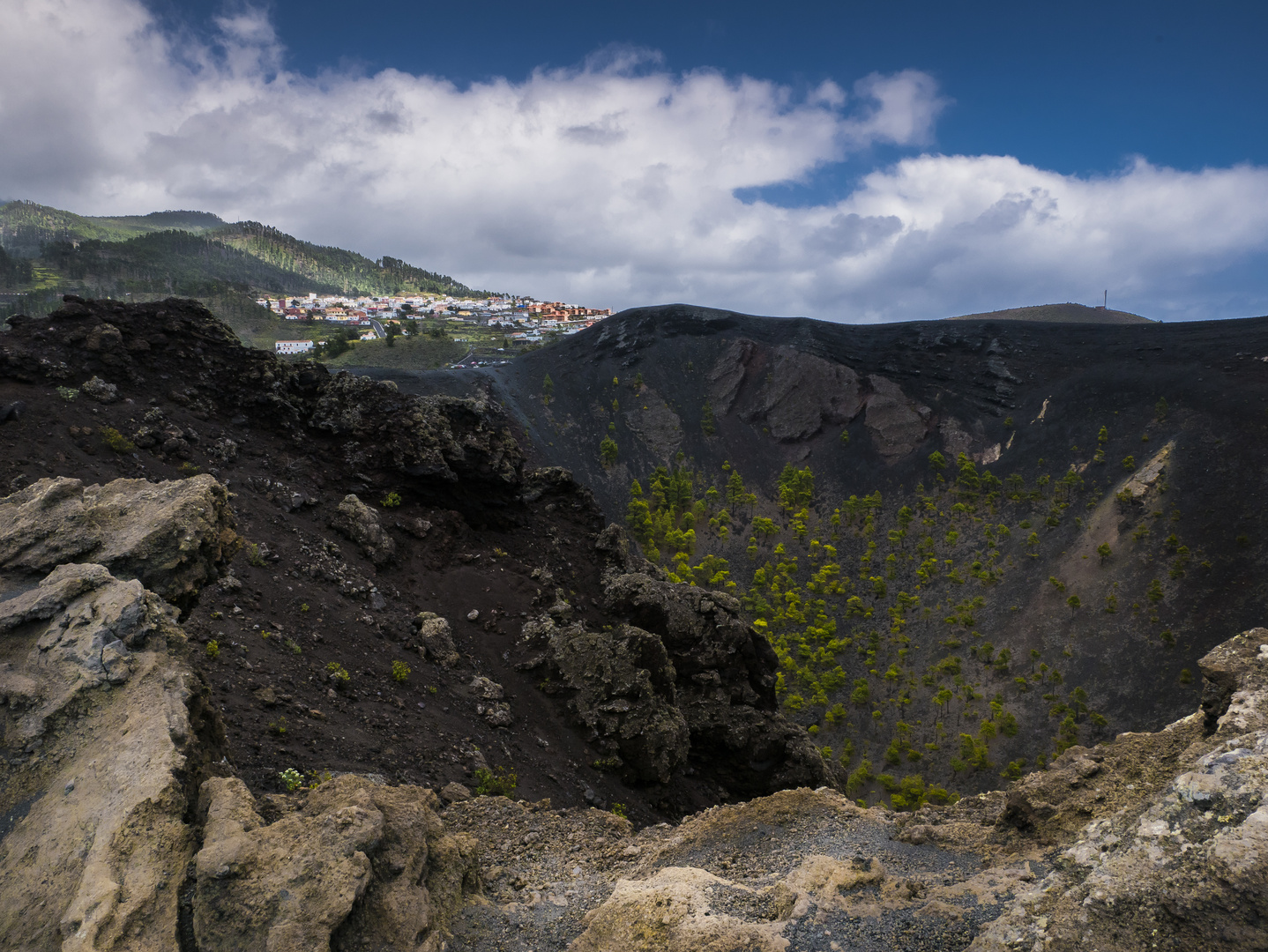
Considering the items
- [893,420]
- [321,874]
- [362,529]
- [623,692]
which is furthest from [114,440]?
[893,420]

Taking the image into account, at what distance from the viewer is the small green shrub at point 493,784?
15367mm

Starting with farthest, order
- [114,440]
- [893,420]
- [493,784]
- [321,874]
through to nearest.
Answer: [893,420] < [114,440] < [493,784] < [321,874]

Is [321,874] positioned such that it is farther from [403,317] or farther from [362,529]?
[403,317]

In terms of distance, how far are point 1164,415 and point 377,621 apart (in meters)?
66.8

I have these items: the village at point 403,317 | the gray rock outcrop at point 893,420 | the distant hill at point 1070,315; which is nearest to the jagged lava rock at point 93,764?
the gray rock outcrop at point 893,420

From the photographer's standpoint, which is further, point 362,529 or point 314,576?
point 362,529

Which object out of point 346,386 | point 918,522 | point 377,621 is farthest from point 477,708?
point 918,522

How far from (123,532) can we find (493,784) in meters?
9.51

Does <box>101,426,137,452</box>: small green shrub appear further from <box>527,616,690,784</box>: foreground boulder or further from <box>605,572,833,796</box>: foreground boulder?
<box>605,572,833,796</box>: foreground boulder

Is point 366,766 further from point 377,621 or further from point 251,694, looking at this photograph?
Answer: point 377,621

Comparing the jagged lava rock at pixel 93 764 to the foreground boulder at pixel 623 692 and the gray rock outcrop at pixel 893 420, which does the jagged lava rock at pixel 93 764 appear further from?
the gray rock outcrop at pixel 893 420

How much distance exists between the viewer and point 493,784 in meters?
15.5

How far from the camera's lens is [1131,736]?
10430mm

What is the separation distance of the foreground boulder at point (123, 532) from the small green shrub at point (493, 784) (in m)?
7.66
